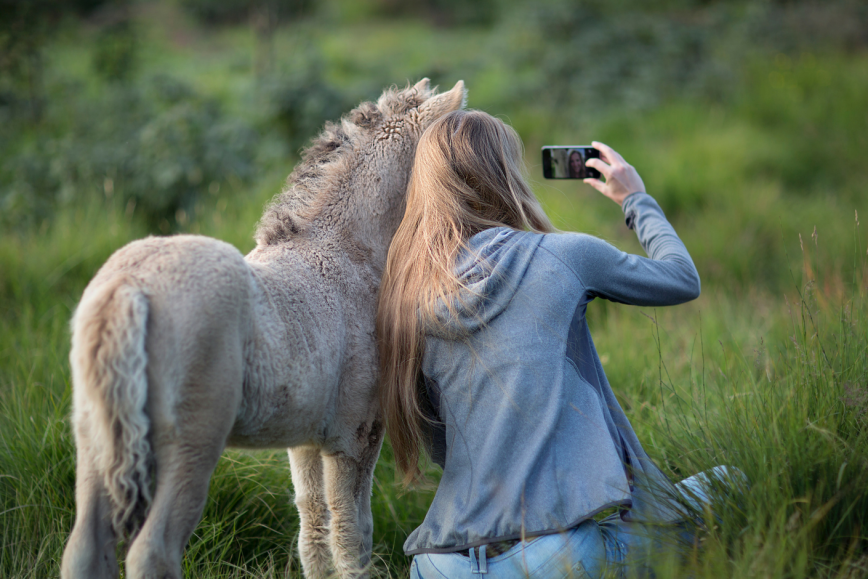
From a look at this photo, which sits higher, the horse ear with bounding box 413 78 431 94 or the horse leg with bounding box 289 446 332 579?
the horse ear with bounding box 413 78 431 94

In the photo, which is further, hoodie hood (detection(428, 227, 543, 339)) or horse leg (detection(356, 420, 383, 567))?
Result: horse leg (detection(356, 420, 383, 567))

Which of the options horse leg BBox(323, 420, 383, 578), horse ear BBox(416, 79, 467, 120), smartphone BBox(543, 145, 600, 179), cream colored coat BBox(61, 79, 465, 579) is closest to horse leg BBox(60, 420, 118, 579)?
cream colored coat BBox(61, 79, 465, 579)

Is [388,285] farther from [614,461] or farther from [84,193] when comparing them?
[84,193]

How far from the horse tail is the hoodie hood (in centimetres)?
92

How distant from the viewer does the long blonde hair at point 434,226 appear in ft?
6.70

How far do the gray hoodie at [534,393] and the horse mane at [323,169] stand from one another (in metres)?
0.62

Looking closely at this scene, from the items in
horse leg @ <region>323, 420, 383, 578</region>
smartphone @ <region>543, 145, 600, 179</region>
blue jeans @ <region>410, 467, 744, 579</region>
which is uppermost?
smartphone @ <region>543, 145, 600, 179</region>

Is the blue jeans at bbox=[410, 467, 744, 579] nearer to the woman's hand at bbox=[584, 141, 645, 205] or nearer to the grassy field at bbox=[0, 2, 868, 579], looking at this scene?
the grassy field at bbox=[0, 2, 868, 579]

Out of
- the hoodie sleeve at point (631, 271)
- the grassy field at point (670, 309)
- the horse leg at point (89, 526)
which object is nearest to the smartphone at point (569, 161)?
the hoodie sleeve at point (631, 271)

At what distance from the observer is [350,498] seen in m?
2.10

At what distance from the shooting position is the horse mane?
2.17 metres

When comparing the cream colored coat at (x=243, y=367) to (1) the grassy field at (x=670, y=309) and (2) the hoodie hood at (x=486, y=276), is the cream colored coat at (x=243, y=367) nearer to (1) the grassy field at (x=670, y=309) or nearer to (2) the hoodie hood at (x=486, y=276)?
(2) the hoodie hood at (x=486, y=276)

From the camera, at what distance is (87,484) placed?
4.92ft

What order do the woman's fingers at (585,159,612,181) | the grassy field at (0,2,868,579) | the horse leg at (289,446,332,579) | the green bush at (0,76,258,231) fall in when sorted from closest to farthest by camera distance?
1. the grassy field at (0,2,868,579)
2. the horse leg at (289,446,332,579)
3. the woman's fingers at (585,159,612,181)
4. the green bush at (0,76,258,231)
